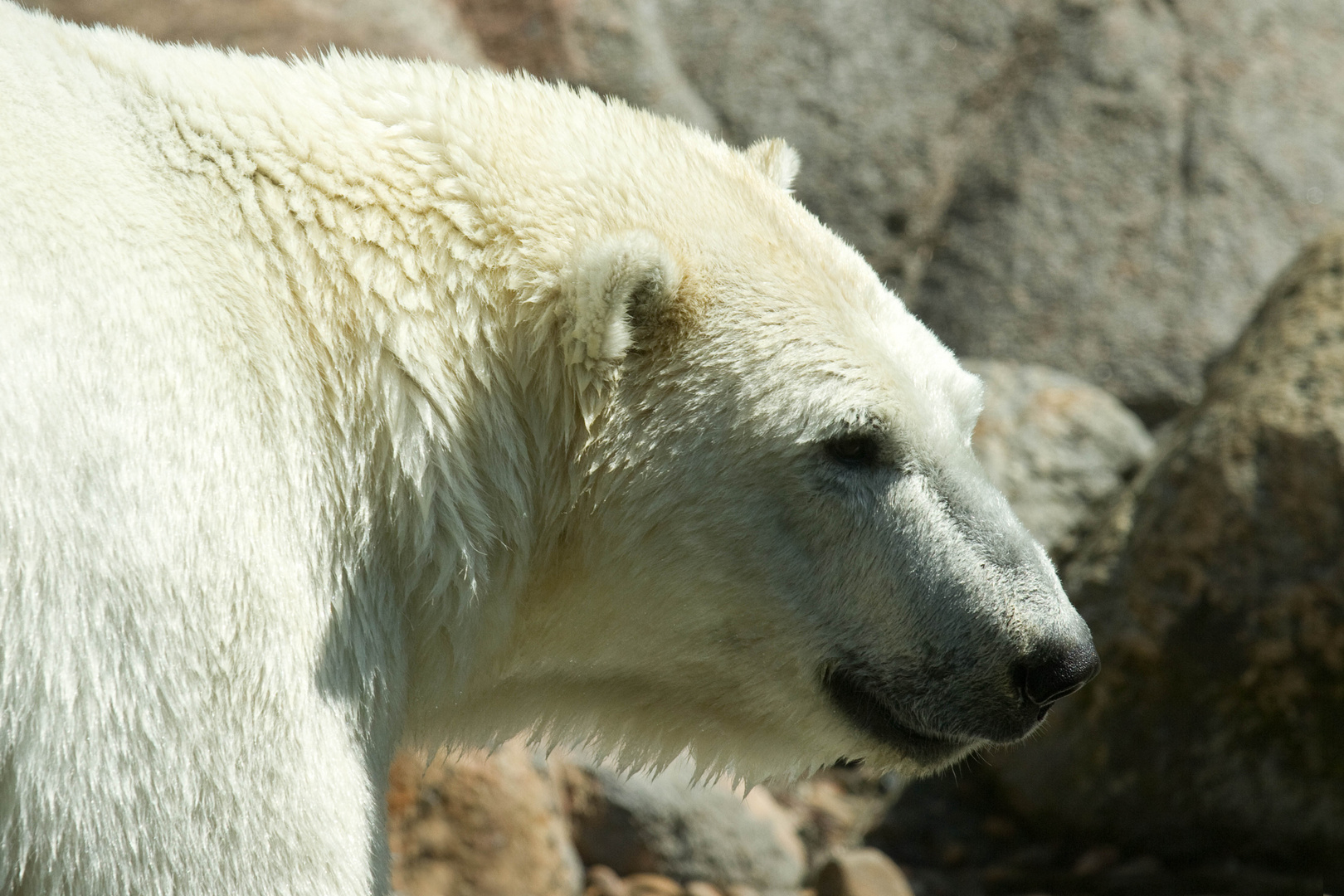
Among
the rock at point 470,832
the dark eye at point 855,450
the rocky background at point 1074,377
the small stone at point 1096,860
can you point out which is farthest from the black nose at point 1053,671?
the small stone at point 1096,860

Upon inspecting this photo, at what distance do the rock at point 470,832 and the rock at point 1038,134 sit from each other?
3573 mm

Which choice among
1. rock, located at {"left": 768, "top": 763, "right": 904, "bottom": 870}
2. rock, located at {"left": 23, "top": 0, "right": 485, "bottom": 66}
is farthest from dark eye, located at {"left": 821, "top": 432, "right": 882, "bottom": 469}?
rock, located at {"left": 23, "top": 0, "right": 485, "bottom": 66}

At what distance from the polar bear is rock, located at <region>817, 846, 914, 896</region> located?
1392 millimetres

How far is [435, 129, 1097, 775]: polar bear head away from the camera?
7.03 feet

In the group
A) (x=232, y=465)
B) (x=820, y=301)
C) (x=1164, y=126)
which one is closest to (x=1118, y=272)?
(x=1164, y=126)

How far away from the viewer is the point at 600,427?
2131 millimetres

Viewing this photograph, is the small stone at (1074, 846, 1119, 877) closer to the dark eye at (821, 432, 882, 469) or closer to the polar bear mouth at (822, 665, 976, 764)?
the polar bear mouth at (822, 665, 976, 764)

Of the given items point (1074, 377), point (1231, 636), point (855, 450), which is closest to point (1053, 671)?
point (855, 450)

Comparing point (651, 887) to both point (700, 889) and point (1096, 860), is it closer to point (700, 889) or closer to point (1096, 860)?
point (700, 889)

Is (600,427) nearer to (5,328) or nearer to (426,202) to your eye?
(426,202)

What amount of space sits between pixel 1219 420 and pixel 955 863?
1.79 meters

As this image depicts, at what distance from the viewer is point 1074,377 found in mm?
5961

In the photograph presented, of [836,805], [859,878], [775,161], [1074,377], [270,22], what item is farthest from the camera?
[1074,377]

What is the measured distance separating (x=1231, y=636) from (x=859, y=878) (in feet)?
4.81
